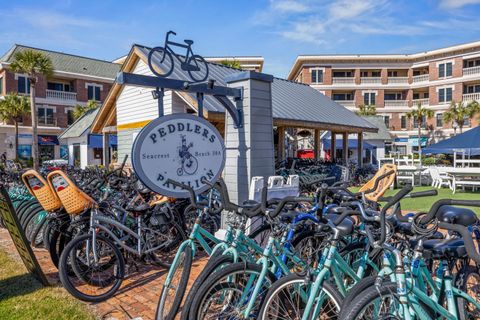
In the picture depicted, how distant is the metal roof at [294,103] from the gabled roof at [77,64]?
78.1ft

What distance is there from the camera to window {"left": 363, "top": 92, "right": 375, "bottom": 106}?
37969mm

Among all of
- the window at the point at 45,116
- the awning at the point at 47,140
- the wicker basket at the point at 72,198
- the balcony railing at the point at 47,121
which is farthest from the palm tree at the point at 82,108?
the wicker basket at the point at 72,198

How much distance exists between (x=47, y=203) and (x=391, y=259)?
3779mm

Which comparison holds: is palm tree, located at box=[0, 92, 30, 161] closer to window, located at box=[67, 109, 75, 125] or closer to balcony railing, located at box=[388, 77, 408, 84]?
window, located at box=[67, 109, 75, 125]

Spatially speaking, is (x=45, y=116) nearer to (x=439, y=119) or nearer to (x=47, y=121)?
(x=47, y=121)

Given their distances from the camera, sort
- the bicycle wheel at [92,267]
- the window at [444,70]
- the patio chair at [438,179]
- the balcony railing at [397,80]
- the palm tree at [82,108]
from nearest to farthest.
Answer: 1. the bicycle wheel at [92,267]
2. the patio chair at [438,179]
3. the palm tree at [82,108]
4. the window at [444,70]
5. the balcony railing at [397,80]

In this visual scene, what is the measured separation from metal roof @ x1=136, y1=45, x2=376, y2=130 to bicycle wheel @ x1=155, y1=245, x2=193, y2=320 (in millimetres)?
6389

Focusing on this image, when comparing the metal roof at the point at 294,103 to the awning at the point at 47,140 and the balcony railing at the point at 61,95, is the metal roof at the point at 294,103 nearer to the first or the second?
the awning at the point at 47,140

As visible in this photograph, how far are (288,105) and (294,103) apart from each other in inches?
32.3

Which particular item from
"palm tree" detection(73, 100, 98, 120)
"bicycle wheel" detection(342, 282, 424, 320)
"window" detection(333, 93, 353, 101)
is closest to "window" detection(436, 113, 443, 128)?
"window" detection(333, 93, 353, 101)

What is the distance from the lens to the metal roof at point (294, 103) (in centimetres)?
1092

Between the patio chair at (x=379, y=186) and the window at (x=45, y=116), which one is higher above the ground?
the window at (x=45, y=116)

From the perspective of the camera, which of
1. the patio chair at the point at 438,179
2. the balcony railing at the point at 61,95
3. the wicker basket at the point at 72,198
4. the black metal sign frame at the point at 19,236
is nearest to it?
the black metal sign frame at the point at 19,236

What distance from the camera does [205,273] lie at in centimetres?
257
